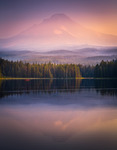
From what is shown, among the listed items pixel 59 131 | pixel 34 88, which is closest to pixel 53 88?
pixel 34 88

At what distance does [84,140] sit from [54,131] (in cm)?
318

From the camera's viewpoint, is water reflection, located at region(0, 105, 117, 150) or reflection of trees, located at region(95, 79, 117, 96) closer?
water reflection, located at region(0, 105, 117, 150)

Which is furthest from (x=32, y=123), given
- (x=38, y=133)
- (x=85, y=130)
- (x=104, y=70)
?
(x=104, y=70)

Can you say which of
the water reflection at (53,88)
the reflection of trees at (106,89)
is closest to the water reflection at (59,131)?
the water reflection at (53,88)

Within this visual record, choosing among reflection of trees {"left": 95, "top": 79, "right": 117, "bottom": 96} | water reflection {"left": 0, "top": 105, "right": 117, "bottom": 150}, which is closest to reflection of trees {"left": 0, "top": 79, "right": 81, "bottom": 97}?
reflection of trees {"left": 95, "top": 79, "right": 117, "bottom": 96}

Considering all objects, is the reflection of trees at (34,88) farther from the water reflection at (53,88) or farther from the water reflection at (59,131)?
the water reflection at (59,131)

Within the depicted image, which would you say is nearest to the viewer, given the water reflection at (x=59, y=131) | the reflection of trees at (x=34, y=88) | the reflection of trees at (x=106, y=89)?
the water reflection at (x=59, y=131)

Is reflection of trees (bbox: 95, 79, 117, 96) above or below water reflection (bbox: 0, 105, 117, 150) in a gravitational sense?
below

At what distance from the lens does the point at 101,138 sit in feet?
54.9

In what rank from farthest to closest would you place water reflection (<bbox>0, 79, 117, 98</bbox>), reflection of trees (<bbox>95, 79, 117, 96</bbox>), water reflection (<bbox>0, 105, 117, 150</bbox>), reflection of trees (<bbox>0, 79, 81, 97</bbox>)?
reflection of trees (<bbox>0, 79, 81, 97</bbox>) → water reflection (<bbox>0, 79, 117, 98</bbox>) → reflection of trees (<bbox>95, 79, 117, 96</bbox>) → water reflection (<bbox>0, 105, 117, 150</bbox>)

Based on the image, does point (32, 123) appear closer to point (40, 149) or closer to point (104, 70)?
point (40, 149)

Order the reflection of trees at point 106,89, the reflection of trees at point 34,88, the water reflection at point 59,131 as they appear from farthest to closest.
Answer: the reflection of trees at point 34,88 < the reflection of trees at point 106,89 < the water reflection at point 59,131

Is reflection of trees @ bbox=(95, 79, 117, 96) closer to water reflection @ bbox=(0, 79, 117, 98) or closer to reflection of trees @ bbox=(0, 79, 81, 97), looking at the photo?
water reflection @ bbox=(0, 79, 117, 98)

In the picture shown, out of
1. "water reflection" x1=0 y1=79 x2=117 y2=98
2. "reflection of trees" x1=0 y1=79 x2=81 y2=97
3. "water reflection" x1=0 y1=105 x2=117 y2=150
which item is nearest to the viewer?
"water reflection" x1=0 y1=105 x2=117 y2=150
